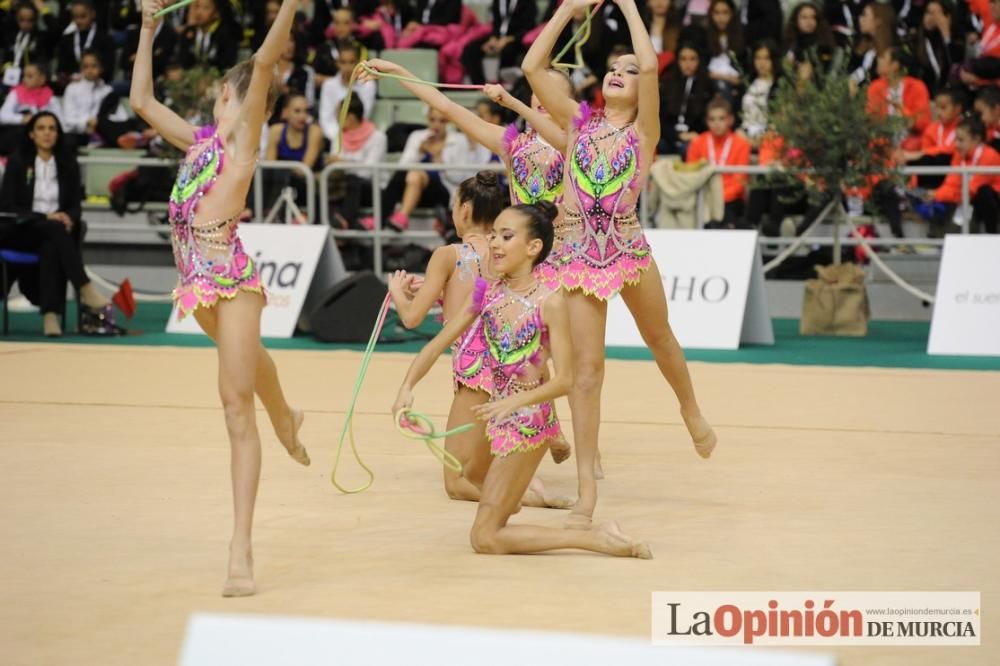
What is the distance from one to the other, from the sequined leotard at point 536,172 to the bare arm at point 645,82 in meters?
0.55

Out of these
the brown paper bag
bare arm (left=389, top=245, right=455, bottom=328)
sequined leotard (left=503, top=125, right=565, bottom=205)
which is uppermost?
sequined leotard (left=503, top=125, right=565, bottom=205)

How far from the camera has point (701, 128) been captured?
1361 cm

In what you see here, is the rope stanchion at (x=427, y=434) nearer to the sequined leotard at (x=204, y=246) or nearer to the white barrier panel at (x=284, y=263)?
the sequined leotard at (x=204, y=246)

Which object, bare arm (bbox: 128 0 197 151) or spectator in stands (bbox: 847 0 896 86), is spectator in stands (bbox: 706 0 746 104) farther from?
bare arm (bbox: 128 0 197 151)

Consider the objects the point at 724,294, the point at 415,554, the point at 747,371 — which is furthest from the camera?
the point at 724,294

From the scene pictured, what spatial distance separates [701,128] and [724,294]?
9.60 ft

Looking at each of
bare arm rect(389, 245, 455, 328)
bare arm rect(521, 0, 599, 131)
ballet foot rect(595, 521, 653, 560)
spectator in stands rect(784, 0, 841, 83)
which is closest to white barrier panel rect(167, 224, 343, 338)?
spectator in stands rect(784, 0, 841, 83)

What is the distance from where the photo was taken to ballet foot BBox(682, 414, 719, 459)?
6.22 meters

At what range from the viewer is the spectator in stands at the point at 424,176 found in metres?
13.5

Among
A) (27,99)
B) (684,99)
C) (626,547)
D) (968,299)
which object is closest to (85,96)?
(27,99)

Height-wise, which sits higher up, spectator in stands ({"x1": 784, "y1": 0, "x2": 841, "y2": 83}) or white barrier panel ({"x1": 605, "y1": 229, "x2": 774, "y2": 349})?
spectator in stands ({"x1": 784, "y1": 0, "x2": 841, "y2": 83})

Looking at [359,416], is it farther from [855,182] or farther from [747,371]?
[855,182]

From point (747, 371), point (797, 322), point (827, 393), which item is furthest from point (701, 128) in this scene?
point (827, 393)

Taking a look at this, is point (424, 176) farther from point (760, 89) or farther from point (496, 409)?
point (496, 409)
